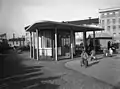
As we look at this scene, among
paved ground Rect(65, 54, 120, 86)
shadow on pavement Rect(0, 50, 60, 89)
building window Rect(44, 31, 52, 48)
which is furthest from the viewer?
building window Rect(44, 31, 52, 48)

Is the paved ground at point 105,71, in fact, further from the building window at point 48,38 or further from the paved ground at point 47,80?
the building window at point 48,38

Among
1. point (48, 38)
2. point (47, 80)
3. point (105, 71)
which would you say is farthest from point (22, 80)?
point (48, 38)

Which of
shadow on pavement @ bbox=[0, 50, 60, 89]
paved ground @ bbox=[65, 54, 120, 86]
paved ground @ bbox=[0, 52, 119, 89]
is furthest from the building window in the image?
shadow on pavement @ bbox=[0, 50, 60, 89]

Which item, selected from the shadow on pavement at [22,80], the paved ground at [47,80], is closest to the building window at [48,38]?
the paved ground at [47,80]

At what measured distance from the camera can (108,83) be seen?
387cm

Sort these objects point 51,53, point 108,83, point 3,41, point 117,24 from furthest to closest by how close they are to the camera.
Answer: point 51,53, point 108,83, point 117,24, point 3,41

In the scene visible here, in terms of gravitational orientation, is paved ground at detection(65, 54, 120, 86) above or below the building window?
below

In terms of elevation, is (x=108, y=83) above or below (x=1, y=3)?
below

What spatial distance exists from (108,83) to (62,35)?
9.55 m

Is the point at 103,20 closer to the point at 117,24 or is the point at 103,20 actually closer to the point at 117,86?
the point at 117,24

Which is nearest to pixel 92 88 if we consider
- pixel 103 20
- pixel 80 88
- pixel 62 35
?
pixel 80 88

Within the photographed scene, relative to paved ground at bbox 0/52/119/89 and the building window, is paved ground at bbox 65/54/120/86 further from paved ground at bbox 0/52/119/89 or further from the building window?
the building window

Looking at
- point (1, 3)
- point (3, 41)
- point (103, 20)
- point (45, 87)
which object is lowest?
point (45, 87)

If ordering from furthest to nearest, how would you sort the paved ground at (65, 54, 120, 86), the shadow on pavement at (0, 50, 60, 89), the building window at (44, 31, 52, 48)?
1. the building window at (44, 31, 52, 48)
2. the shadow on pavement at (0, 50, 60, 89)
3. the paved ground at (65, 54, 120, 86)
